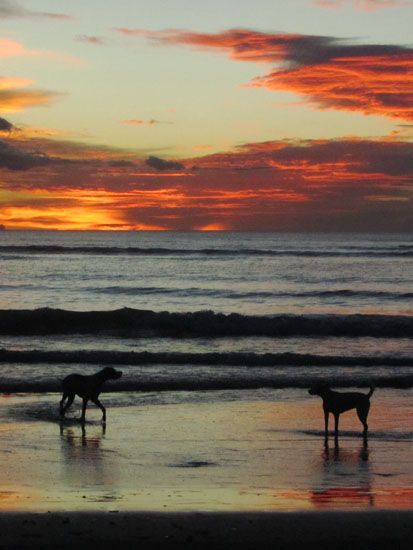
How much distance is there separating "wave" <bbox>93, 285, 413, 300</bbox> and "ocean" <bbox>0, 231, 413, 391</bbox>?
2.4 inches

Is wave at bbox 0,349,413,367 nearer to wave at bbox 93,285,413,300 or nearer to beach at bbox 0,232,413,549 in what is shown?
beach at bbox 0,232,413,549

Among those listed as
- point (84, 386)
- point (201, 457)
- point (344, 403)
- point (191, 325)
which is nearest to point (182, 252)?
point (191, 325)

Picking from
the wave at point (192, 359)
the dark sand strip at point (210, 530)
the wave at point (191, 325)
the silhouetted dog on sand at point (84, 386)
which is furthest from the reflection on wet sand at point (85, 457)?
the wave at point (191, 325)

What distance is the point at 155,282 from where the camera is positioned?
49750 mm

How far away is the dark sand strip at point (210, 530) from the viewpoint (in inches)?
276

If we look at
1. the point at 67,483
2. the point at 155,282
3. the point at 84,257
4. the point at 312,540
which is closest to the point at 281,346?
the point at 67,483

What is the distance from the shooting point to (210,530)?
733cm

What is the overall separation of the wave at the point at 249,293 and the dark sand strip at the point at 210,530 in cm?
3379

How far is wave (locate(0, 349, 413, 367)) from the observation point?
2091 cm

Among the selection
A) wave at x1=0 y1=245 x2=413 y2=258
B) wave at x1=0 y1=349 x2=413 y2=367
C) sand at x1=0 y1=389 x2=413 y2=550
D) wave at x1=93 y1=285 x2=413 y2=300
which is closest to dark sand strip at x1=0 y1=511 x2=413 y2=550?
sand at x1=0 y1=389 x2=413 y2=550

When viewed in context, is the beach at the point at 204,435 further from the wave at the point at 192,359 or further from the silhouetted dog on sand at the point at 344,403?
the silhouetted dog on sand at the point at 344,403

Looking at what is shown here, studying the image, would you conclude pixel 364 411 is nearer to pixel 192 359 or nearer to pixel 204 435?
pixel 204 435

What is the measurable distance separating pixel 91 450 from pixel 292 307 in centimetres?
2688

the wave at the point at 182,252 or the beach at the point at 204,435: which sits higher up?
the beach at the point at 204,435
